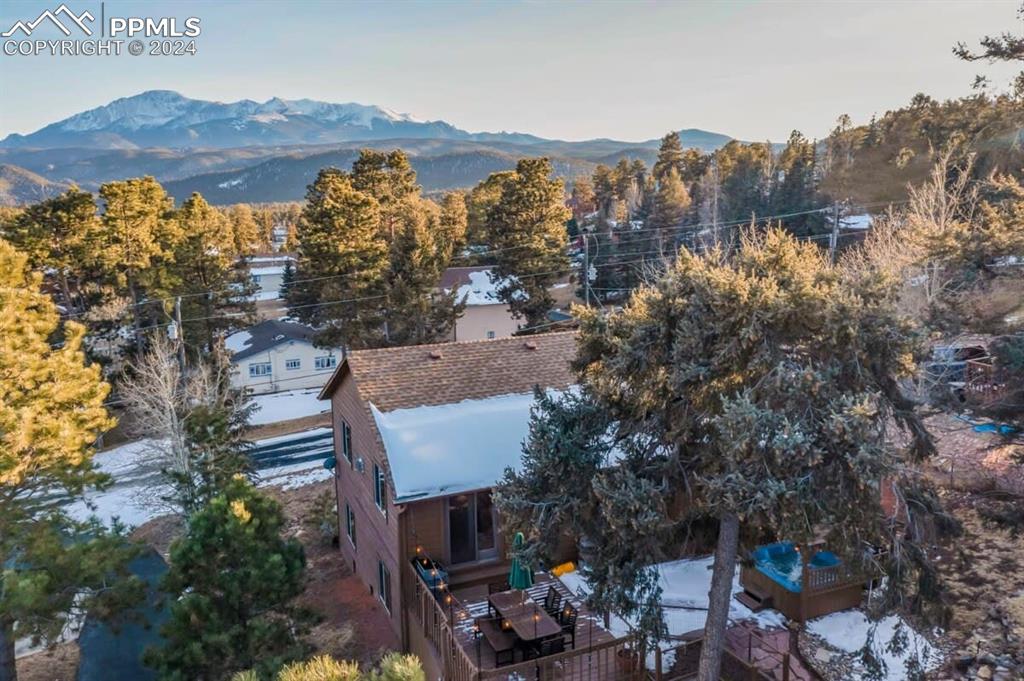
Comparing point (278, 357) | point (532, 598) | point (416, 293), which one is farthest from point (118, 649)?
point (278, 357)

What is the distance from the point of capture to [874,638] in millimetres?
11969

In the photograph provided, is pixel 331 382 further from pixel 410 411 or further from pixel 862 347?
pixel 862 347

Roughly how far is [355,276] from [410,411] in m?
→ 20.1

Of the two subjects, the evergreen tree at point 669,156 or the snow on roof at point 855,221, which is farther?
the evergreen tree at point 669,156

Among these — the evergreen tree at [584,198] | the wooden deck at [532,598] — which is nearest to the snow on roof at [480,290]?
the wooden deck at [532,598]

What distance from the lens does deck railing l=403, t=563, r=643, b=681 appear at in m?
10.0

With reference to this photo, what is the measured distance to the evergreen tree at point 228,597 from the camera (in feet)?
35.2

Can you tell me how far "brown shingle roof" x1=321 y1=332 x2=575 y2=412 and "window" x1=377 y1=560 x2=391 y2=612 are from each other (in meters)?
3.62

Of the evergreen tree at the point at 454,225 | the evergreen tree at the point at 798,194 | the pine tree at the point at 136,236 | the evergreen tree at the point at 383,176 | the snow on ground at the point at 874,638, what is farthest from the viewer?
the evergreen tree at the point at 454,225

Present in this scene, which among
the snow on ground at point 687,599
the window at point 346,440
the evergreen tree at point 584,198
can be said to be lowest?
the snow on ground at point 687,599

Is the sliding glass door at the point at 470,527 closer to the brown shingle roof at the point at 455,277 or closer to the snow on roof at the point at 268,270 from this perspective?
the brown shingle roof at the point at 455,277

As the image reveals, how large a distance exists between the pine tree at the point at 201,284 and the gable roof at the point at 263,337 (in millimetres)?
3555

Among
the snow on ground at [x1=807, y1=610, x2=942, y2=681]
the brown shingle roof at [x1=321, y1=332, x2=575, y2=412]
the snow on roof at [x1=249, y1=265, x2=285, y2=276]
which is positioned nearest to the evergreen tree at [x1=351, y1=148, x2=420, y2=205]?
the brown shingle roof at [x1=321, y1=332, x2=575, y2=412]

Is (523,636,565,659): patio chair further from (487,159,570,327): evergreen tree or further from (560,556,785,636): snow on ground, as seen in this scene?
(487,159,570,327): evergreen tree
